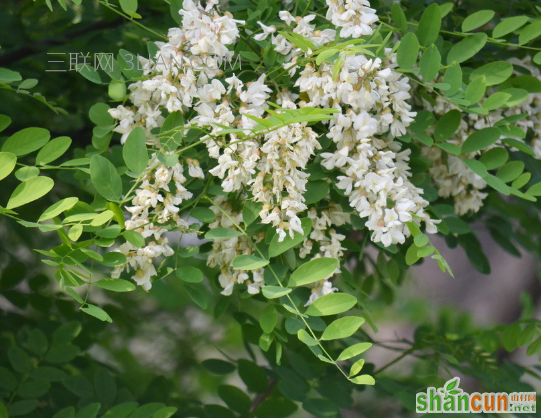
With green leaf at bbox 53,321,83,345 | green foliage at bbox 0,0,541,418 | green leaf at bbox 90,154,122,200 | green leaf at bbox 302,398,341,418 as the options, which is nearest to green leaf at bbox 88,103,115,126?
green foliage at bbox 0,0,541,418

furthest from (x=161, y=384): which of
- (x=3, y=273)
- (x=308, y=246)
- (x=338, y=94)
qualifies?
(x=338, y=94)

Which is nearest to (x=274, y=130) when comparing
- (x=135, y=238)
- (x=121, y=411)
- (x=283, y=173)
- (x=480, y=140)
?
(x=283, y=173)

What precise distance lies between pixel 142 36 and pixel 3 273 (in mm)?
413

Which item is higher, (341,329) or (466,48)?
(466,48)

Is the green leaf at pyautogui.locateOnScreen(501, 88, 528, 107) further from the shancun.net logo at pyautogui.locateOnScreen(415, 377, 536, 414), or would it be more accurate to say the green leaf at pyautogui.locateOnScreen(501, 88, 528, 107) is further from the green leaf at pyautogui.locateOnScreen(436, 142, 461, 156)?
the shancun.net logo at pyautogui.locateOnScreen(415, 377, 536, 414)

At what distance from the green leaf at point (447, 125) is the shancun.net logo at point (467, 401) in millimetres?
361

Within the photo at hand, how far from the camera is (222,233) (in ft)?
1.57

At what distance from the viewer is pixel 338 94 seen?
448 millimetres

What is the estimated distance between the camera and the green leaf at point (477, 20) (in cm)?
57

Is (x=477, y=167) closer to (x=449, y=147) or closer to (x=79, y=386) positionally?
(x=449, y=147)

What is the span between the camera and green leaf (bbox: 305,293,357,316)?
1.49 ft

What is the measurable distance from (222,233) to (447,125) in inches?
10.2

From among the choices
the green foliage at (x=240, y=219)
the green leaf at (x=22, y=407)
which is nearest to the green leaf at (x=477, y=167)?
the green foliage at (x=240, y=219)

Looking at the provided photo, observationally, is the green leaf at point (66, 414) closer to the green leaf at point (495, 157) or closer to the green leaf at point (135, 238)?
the green leaf at point (135, 238)
